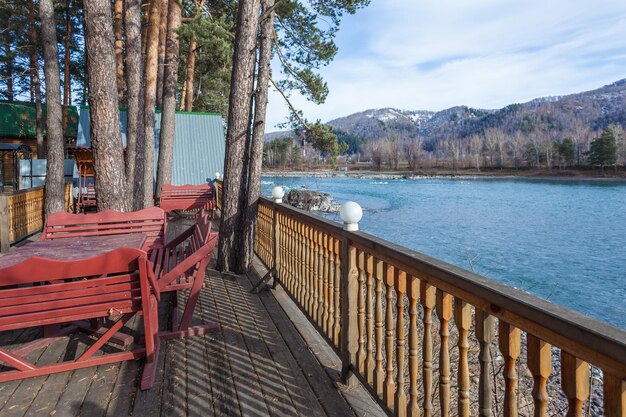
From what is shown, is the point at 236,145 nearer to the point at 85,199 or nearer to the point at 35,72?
the point at 85,199

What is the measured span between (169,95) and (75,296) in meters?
8.22

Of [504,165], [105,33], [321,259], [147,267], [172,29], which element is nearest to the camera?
[147,267]

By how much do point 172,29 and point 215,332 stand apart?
7566mm

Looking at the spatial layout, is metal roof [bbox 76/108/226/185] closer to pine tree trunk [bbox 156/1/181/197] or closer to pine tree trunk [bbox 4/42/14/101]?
pine tree trunk [bbox 156/1/181/197]

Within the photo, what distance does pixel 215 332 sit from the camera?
272 cm

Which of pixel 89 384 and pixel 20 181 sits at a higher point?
pixel 20 181

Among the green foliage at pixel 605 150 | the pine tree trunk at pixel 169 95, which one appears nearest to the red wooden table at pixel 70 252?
the pine tree trunk at pixel 169 95

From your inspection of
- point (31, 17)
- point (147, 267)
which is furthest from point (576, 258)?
point (31, 17)

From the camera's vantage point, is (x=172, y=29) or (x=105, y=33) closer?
(x=105, y=33)

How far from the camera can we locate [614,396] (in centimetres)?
79

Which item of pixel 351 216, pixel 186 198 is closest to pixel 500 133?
pixel 186 198

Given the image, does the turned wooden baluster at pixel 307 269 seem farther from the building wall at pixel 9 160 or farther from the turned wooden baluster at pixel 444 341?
the building wall at pixel 9 160

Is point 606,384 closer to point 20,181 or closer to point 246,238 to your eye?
point 246,238

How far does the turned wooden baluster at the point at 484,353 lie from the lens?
1143 mm
